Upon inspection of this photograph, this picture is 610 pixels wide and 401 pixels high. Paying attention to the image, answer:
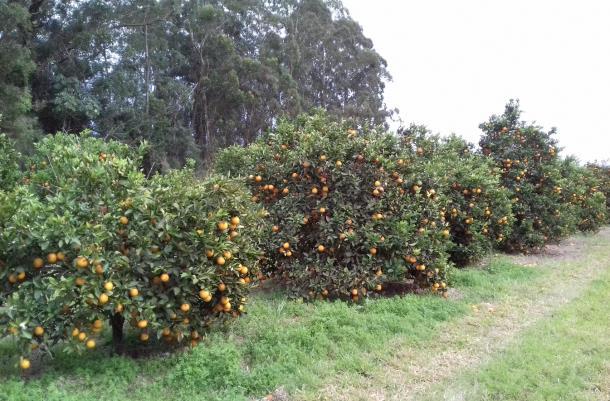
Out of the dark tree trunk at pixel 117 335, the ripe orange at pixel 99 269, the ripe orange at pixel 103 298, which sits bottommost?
the dark tree trunk at pixel 117 335

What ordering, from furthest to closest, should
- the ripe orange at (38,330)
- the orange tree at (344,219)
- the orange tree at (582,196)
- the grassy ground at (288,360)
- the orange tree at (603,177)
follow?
the orange tree at (603,177) < the orange tree at (582,196) < the orange tree at (344,219) < the grassy ground at (288,360) < the ripe orange at (38,330)

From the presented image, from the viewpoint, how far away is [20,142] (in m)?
12.6

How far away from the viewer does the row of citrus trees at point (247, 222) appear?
3312 millimetres

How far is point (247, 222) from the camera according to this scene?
4.31 meters

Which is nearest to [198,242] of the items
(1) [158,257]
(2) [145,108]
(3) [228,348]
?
(1) [158,257]

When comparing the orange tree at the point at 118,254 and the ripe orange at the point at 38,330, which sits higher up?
the orange tree at the point at 118,254

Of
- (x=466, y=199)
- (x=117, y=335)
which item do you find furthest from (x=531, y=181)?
(x=117, y=335)

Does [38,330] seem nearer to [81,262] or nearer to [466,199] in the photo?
[81,262]

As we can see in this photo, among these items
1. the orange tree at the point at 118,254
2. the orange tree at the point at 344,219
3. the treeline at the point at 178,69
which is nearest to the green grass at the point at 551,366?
the orange tree at the point at 344,219

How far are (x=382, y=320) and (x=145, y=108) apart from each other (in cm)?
1856

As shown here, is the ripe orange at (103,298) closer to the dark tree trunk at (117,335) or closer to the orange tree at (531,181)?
the dark tree trunk at (117,335)

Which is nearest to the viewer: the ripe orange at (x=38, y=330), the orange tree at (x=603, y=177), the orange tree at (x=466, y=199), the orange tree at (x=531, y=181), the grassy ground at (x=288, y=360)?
the ripe orange at (x=38, y=330)

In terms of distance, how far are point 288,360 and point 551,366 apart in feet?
6.57

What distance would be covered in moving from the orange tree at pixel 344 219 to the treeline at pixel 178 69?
25.4ft
